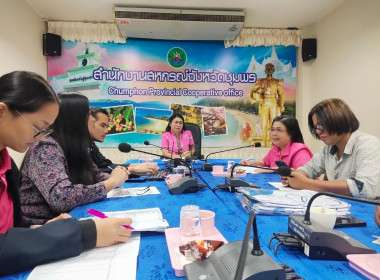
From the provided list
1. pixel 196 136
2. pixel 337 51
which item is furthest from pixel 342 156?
pixel 337 51

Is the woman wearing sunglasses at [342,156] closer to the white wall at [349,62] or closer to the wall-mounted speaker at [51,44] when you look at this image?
the white wall at [349,62]

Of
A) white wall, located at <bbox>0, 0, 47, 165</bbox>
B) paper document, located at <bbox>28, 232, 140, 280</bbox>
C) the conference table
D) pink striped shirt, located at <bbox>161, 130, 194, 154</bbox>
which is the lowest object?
the conference table

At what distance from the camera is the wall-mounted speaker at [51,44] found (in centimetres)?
398

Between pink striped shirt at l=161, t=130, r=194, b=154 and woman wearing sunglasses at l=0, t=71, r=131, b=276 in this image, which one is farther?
pink striped shirt at l=161, t=130, r=194, b=154

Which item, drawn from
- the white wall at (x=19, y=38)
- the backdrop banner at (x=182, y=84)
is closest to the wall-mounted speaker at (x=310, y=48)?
the backdrop banner at (x=182, y=84)

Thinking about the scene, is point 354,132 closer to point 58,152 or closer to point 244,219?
point 244,219

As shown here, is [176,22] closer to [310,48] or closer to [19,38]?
[19,38]

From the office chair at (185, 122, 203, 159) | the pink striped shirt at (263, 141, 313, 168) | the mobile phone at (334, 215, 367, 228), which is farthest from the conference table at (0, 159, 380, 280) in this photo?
the office chair at (185, 122, 203, 159)

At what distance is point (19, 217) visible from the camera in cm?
112

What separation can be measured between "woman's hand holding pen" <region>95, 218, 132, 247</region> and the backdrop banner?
11.7 ft

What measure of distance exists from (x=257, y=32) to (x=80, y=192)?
4047 mm

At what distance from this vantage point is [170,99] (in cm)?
448

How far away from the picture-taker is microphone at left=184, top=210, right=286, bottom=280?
537 mm

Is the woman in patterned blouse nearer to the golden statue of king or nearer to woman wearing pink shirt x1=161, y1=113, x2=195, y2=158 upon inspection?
woman wearing pink shirt x1=161, y1=113, x2=195, y2=158
